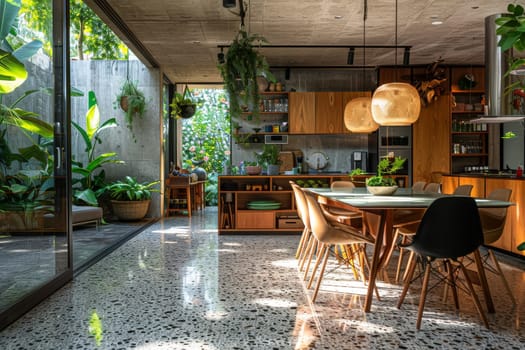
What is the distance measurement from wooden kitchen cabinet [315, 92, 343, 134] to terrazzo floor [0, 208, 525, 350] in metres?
3.91

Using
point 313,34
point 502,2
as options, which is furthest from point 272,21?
point 502,2

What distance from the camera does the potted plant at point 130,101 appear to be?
334 inches

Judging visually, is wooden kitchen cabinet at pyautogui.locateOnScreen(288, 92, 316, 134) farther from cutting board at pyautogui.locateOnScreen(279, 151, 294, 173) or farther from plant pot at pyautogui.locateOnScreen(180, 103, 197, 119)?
plant pot at pyautogui.locateOnScreen(180, 103, 197, 119)

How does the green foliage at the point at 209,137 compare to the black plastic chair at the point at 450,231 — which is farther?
the green foliage at the point at 209,137

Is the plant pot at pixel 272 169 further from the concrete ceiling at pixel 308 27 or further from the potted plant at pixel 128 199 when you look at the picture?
the potted plant at pixel 128 199

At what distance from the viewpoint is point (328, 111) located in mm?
8258

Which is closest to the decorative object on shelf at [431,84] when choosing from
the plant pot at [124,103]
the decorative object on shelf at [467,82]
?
the decorative object on shelf at [467,82]

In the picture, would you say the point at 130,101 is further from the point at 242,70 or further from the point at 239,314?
the point at 239,314

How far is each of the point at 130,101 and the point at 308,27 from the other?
381 centimetres

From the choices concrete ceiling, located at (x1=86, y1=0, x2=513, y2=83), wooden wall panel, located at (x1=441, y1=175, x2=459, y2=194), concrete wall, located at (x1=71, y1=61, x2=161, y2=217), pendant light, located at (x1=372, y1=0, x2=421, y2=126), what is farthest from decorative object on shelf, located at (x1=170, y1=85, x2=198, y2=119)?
pendant light, located at (x1=372, y1=0, x2=421, y2=126)

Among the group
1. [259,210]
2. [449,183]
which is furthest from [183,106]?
[449,183]

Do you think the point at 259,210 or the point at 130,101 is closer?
the point at 259,210

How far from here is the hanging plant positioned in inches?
215

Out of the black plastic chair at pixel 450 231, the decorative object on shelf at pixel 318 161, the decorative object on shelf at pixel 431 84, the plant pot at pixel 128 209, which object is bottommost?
the plant pot at pixel 128 209
